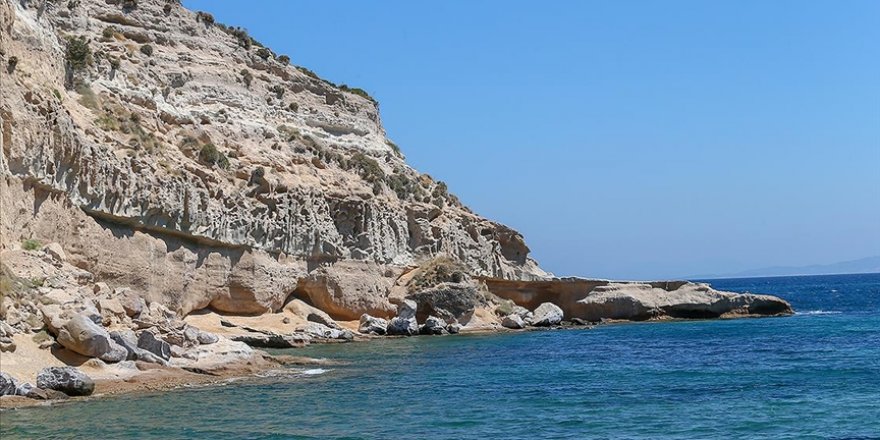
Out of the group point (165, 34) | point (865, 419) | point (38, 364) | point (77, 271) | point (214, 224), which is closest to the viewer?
point (865, 419)

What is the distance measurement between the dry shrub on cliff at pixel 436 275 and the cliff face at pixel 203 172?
1.08 metres

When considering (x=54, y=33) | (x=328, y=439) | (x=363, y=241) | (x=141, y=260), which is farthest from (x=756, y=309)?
(x=328, y=439)

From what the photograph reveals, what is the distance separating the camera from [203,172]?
127 ft

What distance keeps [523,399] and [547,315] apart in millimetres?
28166

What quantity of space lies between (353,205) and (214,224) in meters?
9.53

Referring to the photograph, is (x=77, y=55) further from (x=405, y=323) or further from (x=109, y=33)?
(x=405, y=323)

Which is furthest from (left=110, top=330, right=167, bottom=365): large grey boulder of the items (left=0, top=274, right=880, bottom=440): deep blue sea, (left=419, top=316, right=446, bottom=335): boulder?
(left=419, top=316, right=446, bottom=335): boulder

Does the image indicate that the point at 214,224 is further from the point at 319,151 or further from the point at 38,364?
the point at 38,364

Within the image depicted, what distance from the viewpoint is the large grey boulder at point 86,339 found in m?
22.8

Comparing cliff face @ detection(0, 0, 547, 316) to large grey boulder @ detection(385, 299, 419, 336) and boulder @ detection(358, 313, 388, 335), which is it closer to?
boulder @ detection(358, 313, 388, 335)

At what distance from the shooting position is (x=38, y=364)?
21.6 meters

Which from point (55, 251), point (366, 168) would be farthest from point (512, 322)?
point (55, 251)

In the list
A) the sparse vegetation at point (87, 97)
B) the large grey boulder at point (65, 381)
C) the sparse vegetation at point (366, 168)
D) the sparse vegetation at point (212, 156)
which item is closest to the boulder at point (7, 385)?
the large grey boulder at point (65, 381)

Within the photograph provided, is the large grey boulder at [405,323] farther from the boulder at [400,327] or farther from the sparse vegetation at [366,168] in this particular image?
the sparse vegetation at [366,168]
